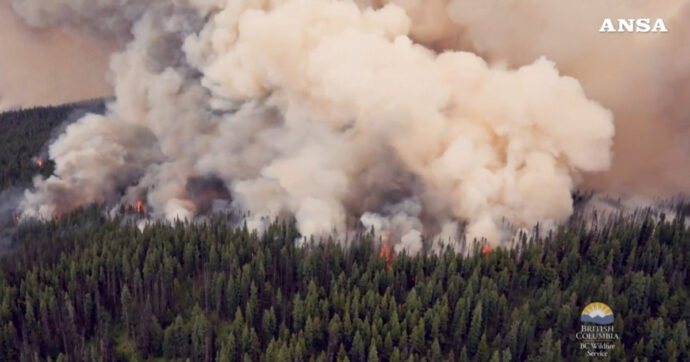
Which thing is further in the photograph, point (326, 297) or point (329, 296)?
point (326, 297)

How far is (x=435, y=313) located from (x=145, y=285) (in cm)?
5778

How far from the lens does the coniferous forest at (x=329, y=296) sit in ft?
370

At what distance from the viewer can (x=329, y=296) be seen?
413ft

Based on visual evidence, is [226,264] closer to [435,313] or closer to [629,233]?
[435,313]

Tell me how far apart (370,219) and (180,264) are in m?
46.6

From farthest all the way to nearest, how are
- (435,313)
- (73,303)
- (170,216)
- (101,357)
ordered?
1. (170,216)
2. (73,303)
3. (435,313)
4. (101,357)

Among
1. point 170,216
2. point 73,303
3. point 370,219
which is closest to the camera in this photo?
point 73,303

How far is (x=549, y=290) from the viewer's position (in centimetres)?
12569

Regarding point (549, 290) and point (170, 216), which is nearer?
point (549, 290)

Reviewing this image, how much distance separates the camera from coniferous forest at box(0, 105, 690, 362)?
112625 mm

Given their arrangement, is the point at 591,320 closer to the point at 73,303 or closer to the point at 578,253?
the point at 578,253

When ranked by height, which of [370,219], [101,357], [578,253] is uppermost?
[370,219]

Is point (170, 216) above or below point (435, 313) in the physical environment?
above

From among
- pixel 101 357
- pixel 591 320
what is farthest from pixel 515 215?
pixel 101 357
